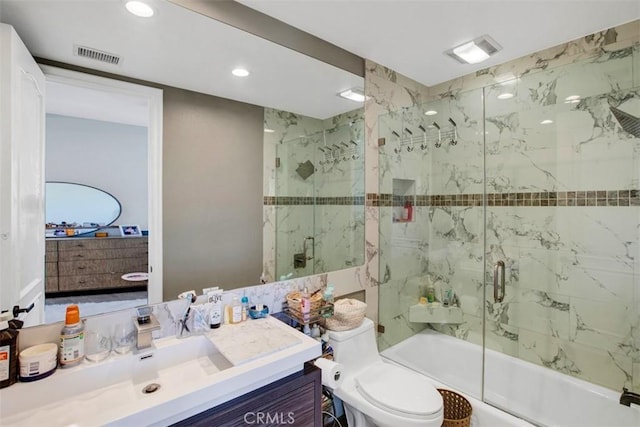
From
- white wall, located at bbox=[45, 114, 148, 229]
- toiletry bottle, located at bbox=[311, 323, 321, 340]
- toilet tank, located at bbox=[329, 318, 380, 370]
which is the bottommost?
toilet tank, located at bbox=[329, 318, 380, 370]

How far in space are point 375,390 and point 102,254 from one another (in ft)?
5.07

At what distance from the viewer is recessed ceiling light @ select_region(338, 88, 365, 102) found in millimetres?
2238

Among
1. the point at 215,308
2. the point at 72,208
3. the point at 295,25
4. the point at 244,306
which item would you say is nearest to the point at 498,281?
the point at 244,306

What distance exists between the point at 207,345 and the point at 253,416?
0.42 meters

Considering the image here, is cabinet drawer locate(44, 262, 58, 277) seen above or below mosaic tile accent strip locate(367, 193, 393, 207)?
below

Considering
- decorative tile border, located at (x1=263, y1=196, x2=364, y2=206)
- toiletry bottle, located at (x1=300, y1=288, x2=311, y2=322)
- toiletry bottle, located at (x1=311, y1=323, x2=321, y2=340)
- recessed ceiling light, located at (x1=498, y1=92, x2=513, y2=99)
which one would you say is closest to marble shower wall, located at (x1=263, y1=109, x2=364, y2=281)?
decorative tile border, located at (x1=263, y1=196, x2=364, y2=206)

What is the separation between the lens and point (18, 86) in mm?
1108

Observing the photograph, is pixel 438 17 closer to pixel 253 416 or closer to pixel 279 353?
pixel 279 353

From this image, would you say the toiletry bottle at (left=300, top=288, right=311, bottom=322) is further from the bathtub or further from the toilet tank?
the bathtub

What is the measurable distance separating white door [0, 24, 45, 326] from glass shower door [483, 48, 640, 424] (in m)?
2.63

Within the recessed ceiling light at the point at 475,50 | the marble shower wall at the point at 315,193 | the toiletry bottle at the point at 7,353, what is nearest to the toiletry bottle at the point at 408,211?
the marble shower wall at the point at 315,193

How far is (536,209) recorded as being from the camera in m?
2.30

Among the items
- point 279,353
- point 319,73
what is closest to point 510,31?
point 319,73

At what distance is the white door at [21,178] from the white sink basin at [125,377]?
0.26 metres
